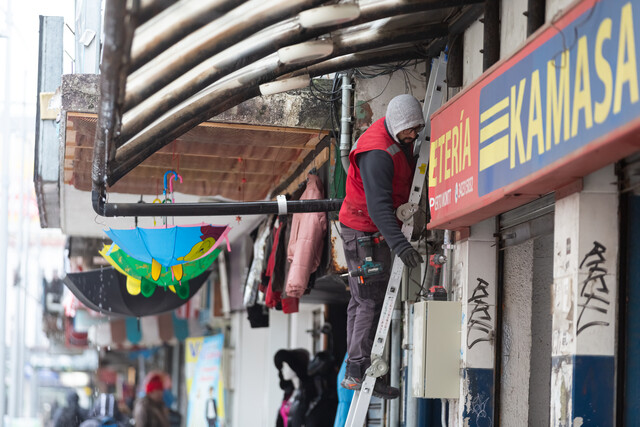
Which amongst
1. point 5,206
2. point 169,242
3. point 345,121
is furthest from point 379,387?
point 5,206

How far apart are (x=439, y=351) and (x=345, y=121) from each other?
98.3 inches

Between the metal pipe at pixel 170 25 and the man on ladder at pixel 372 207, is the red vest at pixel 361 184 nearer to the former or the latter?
the man on ladder at pixel 372 207

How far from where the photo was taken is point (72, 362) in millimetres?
49031

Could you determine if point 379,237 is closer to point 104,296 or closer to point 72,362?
point 104,296

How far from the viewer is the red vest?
272 inches

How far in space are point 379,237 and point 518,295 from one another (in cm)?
125

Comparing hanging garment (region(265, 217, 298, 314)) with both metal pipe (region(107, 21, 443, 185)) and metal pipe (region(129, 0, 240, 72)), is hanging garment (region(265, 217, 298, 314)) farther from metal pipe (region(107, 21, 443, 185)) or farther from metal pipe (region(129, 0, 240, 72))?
metal pipe (region(129, 0, 240, 72))

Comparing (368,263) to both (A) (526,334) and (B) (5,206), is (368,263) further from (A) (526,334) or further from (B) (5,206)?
(B) (5,206)

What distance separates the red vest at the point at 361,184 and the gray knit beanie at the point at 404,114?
131 mm

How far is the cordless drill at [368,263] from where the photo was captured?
22.7 feet

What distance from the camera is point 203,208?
7875 mm

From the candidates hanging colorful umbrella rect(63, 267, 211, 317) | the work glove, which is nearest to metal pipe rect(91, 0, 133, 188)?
the work glove

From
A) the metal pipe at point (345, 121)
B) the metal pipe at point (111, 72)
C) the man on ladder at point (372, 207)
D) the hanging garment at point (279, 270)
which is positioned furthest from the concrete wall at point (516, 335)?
the hanging garment at point (279, 270)

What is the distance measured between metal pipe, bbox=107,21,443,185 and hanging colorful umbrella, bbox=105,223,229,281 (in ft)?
6.05
